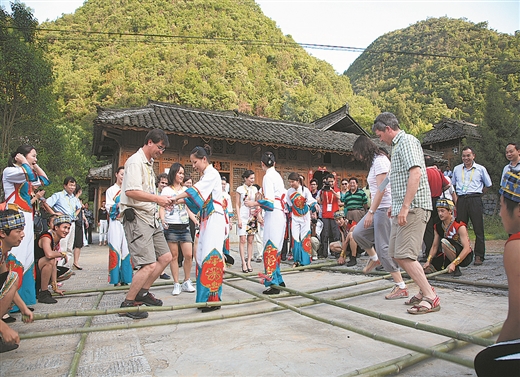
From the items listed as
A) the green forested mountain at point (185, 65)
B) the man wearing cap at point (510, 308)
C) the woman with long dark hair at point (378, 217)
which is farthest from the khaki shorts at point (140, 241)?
the green forested mountain at point (185, 65)

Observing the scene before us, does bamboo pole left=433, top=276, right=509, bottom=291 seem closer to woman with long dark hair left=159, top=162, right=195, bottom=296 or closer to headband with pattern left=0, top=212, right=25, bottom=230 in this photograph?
woman with long dark hair left=159, top=162, right=195, bottom=296

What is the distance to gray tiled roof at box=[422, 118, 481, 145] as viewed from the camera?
2892 cm

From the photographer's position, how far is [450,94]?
46812 mm

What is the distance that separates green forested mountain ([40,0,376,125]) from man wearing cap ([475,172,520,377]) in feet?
102

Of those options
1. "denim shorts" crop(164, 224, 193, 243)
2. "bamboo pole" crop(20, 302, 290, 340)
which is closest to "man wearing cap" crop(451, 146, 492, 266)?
"bamboo pole" crop(20, 302, 290, 340)

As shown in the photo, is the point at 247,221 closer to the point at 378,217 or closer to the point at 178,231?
the point at 178,231

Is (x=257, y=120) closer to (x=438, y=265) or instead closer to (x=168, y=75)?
(x=438, y=265)

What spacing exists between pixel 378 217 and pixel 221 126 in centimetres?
1221

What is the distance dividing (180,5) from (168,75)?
2751cm

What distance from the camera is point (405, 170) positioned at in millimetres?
3766

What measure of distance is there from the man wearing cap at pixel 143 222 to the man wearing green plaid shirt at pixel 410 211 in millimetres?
2457

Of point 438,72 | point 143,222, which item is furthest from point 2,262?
point 438,72

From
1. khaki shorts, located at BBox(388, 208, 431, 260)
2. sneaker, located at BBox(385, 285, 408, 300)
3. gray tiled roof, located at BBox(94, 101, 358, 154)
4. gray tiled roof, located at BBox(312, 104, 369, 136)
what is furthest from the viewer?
gray tiled roof, located at BBox(312, 104, 369, 136)

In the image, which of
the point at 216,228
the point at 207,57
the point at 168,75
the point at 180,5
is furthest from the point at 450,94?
the point at 216,228
